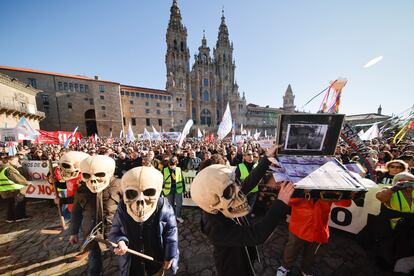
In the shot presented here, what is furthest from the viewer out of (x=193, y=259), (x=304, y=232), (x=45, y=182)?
(x=45, y=182)

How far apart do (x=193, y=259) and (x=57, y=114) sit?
47914mm

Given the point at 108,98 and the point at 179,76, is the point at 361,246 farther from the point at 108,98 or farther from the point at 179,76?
the point at 179,76

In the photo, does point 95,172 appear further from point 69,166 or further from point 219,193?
point 219,193

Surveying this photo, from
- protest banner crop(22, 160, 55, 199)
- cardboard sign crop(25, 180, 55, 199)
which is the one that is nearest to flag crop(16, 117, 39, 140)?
protest banner crop(22, 160, 55, 199)

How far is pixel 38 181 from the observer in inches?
243

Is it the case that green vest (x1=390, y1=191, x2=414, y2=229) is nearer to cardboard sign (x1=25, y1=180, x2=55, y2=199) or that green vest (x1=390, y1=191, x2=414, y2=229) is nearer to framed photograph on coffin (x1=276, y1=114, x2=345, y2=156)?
framed photograph on coffin (x1=276, y1=114, x2=345, y2=156)

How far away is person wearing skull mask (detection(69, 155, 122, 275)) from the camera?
2475mm

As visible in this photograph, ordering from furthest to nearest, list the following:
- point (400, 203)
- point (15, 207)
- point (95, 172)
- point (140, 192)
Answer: point (15, 207) < point (95, 172) < point (400, 203) < point (140, 192)

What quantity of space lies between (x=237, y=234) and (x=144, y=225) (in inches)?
51.2

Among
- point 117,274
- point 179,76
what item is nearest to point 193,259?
point 117,274

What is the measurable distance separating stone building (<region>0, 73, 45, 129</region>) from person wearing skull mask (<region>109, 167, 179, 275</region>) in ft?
97.2

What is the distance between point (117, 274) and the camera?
310 cm

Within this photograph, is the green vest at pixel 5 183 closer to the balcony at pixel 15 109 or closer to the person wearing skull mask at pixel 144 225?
the person wearing skull mask at pixel 144 225

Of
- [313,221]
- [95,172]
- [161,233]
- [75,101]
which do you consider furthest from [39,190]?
[75,101]
